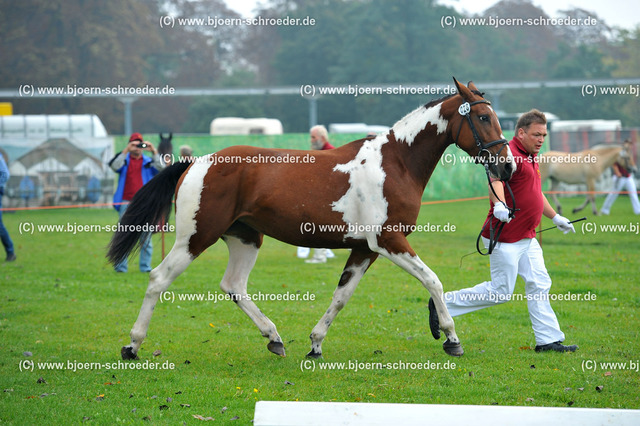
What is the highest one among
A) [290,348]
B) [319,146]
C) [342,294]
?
[319,146]

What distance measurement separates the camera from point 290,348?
6637mm

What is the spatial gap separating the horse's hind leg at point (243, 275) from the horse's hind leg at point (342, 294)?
34 centimetres

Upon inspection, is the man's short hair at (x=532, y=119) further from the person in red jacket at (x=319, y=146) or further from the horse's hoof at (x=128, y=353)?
the person in red jacket at (x=319, y=146)

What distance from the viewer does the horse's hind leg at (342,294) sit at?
6.20 meters

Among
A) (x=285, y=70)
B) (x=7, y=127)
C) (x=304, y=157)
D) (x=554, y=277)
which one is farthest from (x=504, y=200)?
(x=285, y=70)

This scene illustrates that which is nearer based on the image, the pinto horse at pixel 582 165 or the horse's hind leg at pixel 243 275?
the horse's hind leg at pixel 243 275

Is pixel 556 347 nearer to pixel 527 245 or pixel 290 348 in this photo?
pixel 527 245

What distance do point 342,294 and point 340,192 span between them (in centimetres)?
95

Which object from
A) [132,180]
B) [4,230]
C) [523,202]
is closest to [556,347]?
[523,202]

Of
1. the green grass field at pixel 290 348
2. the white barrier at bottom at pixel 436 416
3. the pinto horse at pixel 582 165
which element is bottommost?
the green grass field at pixel 290 348

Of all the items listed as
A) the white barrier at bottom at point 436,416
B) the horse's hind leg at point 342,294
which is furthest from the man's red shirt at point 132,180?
the white barrier at bottom at point 436,416

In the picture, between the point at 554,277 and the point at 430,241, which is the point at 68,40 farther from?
the point at 554,277

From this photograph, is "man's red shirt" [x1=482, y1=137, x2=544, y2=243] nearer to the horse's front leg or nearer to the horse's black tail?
the horse's front leg

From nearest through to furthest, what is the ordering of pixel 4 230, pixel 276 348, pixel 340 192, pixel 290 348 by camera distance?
pixel 340 192 → pixel 276 348 → pixel 290 348 → pixel 4 230
